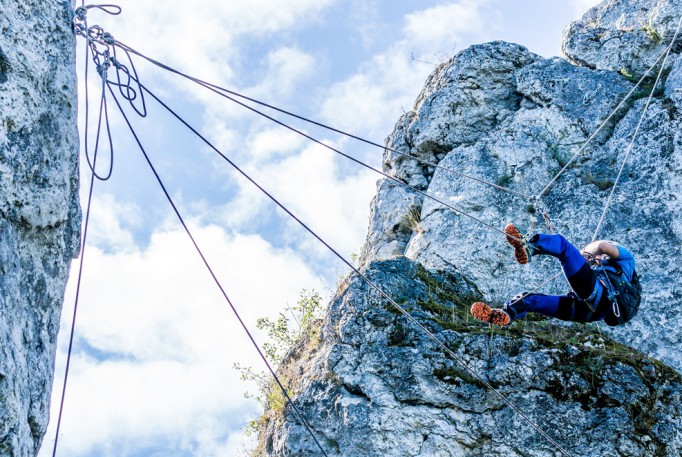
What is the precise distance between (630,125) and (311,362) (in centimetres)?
660

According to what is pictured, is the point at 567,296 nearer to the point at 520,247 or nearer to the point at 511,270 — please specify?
the point at 520,247

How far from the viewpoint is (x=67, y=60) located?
22.0 feet

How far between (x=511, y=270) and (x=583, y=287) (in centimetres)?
357

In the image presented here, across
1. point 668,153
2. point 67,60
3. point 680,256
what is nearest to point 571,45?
point 668,153

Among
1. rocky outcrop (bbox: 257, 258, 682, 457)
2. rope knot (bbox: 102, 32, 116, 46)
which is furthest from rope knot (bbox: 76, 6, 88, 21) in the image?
rocky outcrop (bbox: 257, 258, 682, 457)

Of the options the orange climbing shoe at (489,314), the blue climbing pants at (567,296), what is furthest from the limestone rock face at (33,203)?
the blue climbing pants at (567,296)

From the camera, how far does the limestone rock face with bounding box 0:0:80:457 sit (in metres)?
5.47

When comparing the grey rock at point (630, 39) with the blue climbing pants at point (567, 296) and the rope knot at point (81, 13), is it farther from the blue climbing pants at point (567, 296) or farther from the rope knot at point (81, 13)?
the rope knot at point (81, 13)

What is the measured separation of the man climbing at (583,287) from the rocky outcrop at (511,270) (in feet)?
2.37

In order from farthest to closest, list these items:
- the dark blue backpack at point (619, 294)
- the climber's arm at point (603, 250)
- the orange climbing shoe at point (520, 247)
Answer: the climber's arm at point (603, 250) < the dark blue backpack at point (619, 294) < the orange climbing shoe at point (520, 247)

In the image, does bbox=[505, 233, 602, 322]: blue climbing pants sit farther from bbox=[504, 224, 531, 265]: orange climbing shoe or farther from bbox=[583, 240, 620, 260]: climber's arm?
bbox=[583, 240, 620, 260]: climber's arm

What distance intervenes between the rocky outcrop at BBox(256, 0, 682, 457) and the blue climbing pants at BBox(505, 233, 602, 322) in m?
0.68

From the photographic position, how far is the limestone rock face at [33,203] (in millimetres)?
5469

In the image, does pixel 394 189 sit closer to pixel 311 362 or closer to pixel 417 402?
pixel 311 362
